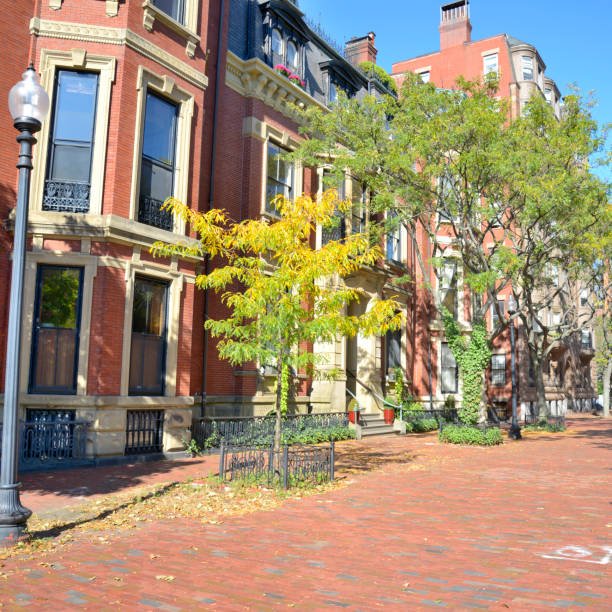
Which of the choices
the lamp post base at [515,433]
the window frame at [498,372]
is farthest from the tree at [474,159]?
the window frame at [498,372]

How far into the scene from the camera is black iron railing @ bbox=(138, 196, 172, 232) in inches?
573

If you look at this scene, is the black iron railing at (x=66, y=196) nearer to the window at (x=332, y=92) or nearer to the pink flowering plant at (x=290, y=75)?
the pink flowering plant at (x=290, y=75)

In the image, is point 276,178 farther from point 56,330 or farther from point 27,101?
point 27,101

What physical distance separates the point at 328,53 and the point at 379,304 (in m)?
17.5

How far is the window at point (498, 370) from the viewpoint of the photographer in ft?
117

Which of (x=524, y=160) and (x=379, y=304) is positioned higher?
(x=524, y=160)

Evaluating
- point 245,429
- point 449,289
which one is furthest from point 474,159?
point 449,289

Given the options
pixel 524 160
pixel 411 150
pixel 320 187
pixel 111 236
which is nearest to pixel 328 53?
pixel 320 187

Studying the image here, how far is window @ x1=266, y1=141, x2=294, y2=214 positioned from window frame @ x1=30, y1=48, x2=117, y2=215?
7.05m

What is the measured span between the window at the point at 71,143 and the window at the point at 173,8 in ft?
9.67

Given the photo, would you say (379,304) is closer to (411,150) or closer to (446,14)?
(411,150)

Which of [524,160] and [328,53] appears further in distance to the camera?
[328,53]

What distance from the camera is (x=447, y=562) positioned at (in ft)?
21.1

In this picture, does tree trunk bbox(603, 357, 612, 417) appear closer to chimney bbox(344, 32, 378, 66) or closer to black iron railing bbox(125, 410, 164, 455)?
chimney bbox(344, 32, 378, 66)
